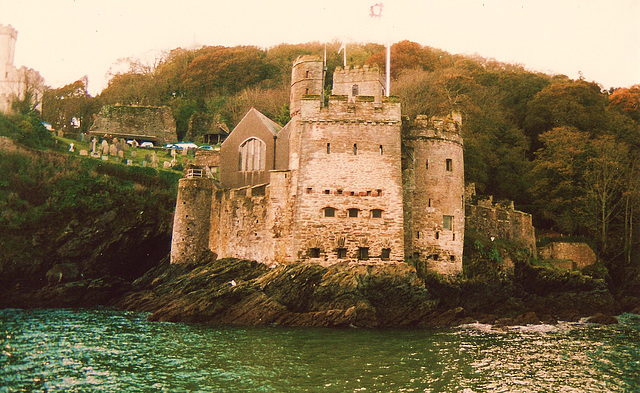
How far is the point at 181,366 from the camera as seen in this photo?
16500 mm

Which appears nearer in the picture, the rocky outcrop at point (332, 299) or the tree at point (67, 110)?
the rocky outcrop at point (332, 299)

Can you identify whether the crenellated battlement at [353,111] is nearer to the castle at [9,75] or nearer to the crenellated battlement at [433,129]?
the crenellated battlement at [433,129]

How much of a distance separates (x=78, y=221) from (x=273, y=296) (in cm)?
1464

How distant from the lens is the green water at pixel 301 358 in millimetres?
15086

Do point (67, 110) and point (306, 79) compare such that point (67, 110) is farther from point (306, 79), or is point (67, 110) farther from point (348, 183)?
point (348, 183)

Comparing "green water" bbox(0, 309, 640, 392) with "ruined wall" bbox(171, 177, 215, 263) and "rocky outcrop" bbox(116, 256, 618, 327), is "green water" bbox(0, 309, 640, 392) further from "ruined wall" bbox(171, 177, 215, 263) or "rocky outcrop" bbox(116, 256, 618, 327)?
"ruined wall" bbox(171, 177, 215, 263)

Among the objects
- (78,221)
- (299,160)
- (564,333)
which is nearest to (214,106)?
(78,221)

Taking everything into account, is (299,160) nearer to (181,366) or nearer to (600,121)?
(181,366)

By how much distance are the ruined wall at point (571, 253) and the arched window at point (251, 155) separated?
61.2 ft

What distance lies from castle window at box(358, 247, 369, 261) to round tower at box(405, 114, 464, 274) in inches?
103

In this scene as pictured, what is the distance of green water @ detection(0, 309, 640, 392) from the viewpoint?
1509 cm

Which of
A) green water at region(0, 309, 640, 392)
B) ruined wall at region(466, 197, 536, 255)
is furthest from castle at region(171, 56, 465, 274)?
green water at region(0, 309, 640, 392)

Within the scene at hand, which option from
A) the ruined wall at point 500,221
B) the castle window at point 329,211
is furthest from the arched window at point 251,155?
the ruined wall at point 500,221

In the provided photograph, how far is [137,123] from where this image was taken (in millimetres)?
53688
